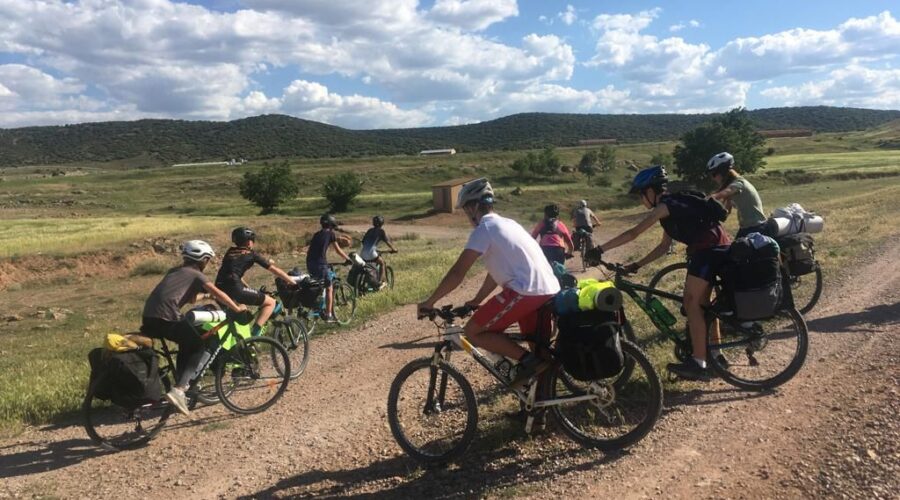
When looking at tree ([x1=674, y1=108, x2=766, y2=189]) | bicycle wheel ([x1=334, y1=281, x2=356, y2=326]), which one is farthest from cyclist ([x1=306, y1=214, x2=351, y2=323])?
tree ([x1=674, y1=108, x2=766, y2=189])

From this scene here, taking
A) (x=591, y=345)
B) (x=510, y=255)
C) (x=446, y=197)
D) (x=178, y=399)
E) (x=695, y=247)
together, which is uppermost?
(x=510, y=255)

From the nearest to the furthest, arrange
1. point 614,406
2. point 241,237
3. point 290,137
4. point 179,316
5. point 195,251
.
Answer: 1. point 614,406
2. point 179,316
3. point 195,251
4. point 241,237
5. point 290,137

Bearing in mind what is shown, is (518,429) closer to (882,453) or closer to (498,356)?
(498,356)

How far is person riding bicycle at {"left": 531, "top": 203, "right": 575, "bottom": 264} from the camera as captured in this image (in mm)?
9565

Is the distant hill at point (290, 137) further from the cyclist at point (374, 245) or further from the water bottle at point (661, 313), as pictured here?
the water bottle at point (661, 313)

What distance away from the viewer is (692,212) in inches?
211

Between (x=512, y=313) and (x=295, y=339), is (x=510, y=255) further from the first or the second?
(x=295, y=339)

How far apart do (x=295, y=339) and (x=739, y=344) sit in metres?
5.65

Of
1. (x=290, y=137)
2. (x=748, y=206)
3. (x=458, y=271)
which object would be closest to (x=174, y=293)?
(x=458, y=271)

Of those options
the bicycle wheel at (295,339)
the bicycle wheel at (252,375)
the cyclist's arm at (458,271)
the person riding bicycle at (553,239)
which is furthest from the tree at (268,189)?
the cyclist's arm at (458,271)

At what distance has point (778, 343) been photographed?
626 cm

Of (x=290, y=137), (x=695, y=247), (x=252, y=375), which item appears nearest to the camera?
(x=695, y=247)

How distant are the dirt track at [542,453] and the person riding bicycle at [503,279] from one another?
34.0 inches

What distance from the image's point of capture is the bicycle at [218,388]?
19.2 ft
